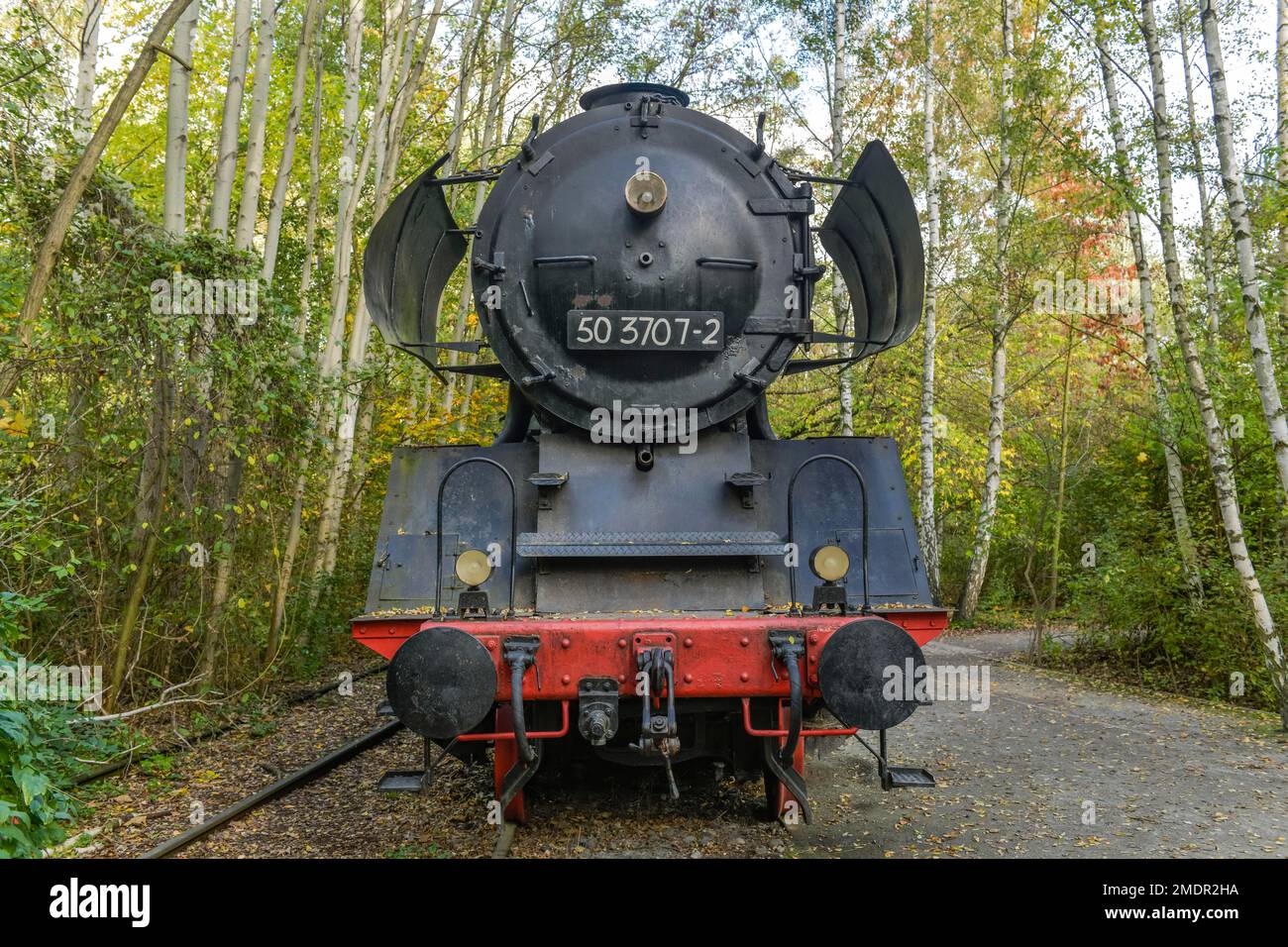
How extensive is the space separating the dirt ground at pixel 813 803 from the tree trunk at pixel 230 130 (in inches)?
144

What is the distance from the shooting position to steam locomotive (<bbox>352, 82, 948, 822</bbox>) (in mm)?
3846

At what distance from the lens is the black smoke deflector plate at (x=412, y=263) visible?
435 cm

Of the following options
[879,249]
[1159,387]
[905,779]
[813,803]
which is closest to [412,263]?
[879,249]

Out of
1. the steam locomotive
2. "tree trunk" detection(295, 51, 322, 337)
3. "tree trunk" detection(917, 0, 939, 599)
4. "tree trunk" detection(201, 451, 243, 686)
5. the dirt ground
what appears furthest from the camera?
"tree trunk" detection(917, 0, 939, 599)

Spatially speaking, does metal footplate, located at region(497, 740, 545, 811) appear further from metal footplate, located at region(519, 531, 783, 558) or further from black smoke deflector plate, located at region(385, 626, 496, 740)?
metal footplate, located at region(519, 531, 783, 558)

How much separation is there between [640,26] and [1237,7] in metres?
7.82

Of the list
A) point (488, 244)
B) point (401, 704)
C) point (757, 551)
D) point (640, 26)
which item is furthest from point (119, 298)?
point (640, 26)

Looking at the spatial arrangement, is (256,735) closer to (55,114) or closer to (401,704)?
(401,704)

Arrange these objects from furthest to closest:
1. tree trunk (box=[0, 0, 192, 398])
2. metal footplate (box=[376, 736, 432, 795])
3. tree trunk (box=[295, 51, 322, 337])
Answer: tree trunk (box=[295, 51, 322, 337]) → tree trunk (box=[0, 0, 192, 398]) → metal footplate (box=[376, 736, 432, 795])

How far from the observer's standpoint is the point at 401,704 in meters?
3.19

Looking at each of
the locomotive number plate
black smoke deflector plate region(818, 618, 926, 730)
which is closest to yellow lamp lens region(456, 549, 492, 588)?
the locomotive number plate

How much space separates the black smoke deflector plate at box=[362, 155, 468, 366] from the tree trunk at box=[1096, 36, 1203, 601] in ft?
18.5

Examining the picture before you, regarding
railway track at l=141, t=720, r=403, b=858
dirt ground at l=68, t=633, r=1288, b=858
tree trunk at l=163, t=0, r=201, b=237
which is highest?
tree trunk at l=163, t=0, r=201, b=237
